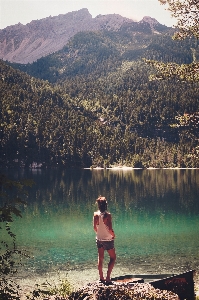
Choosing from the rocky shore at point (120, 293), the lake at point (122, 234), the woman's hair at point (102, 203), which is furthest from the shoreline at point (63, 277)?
the rocky shore at point (120, 293)

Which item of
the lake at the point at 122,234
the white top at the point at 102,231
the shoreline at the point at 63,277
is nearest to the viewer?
the white top at the point at 102,231

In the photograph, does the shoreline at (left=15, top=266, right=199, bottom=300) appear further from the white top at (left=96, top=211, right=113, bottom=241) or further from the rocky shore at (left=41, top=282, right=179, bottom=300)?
the rocky shore at (left=41, top=282, right=179, bottom=300)

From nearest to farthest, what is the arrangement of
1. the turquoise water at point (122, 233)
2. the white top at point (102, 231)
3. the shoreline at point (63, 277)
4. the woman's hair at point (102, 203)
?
the woman's hair at point (102, 203), the white top at point (102, 231), the shoreline at point (63, 277), the turquoise water at point (122, 233)

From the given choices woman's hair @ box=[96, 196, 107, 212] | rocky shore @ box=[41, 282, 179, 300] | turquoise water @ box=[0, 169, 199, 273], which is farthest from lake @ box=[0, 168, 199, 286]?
rocky shore @ box=[41, 282, 179, 300]

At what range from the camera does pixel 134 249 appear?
106ft

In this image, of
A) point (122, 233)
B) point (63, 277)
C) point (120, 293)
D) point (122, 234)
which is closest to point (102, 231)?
point (120, 293)

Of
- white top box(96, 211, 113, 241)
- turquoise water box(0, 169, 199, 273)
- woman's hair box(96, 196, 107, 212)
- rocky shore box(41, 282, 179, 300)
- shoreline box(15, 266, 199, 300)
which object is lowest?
turquoise water box(0, 169, 199, 273)

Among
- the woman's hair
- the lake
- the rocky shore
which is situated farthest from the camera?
the lake

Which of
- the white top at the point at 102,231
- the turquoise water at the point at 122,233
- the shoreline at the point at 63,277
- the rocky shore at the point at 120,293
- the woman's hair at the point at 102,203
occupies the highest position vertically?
the woman's hair at the point at 102,203

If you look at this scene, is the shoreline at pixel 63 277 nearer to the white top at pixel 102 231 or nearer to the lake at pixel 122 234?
the lake at pixel 122 234

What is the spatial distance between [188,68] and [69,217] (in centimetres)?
4070

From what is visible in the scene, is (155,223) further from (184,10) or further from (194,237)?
(184,10)

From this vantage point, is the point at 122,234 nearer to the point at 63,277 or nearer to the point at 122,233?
the point at 122,233

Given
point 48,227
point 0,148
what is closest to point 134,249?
point 48,227
